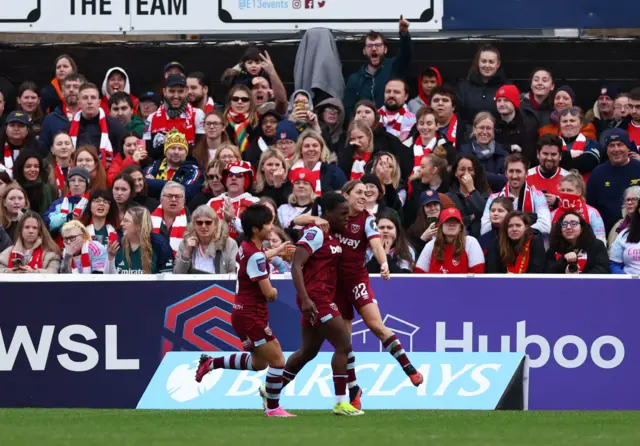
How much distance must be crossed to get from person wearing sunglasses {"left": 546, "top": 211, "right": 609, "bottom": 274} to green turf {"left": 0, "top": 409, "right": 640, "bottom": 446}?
2.35 metres

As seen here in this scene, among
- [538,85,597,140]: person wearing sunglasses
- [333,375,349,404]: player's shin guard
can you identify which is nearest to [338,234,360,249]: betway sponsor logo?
[333,375,349,404]: player's shin guard

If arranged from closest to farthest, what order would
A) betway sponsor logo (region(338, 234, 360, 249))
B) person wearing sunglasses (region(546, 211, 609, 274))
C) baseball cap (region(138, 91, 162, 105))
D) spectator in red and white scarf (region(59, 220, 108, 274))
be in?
betway sponsor logo (region(338, 234, 360, 249))
person wearing sunglasses (region(546, 211, 609, 274))
spectator in red and white scarf (region(59, 220, 108, 274))
baseball cap (region(138, 91, 162, 105))

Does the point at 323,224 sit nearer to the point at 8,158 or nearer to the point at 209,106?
the point at 209,106

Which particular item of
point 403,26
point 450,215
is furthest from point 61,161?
point 450,215

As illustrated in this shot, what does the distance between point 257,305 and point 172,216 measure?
12.9 feet

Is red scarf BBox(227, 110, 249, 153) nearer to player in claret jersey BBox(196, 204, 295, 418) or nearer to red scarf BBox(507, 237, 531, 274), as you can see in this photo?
red scarf BBox(507, 237, 531, 274)

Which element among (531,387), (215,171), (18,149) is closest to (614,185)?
(531,387)

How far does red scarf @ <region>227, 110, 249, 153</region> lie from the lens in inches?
716

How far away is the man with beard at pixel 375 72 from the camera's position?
61.3ft

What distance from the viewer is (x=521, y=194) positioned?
1636 centimetres

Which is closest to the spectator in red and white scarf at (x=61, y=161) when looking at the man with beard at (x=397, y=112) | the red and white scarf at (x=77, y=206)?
the red and white scarf at (x=77, y=206)

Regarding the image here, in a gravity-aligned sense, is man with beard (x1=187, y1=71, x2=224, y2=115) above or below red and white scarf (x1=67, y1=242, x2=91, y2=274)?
above

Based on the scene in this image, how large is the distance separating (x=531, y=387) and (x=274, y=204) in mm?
3232

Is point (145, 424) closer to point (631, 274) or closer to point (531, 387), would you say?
point (531, 387)
